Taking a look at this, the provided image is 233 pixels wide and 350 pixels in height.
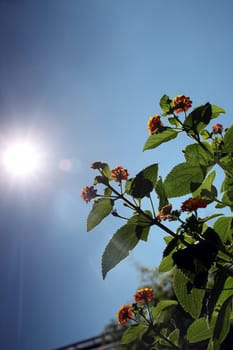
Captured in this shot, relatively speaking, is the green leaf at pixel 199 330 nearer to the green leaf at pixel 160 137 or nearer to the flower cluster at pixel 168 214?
the flower cluster at pixel 168 214

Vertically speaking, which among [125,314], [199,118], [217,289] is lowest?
[217,289]

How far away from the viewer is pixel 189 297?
1.04 metres

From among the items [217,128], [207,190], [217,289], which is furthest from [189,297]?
[217,128]

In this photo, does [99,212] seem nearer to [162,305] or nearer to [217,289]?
[217,289]

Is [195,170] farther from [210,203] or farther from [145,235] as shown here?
[145,235]

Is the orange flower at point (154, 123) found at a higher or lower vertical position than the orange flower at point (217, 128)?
higher

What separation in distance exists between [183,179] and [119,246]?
349mm

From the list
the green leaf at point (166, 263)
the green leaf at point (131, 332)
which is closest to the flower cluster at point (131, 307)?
the green leaf at point (131, 332)

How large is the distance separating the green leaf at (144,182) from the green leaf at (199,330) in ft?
1.78

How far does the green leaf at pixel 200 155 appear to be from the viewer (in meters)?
1.15

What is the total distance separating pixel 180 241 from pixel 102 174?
49cm

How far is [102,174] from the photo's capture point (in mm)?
1405

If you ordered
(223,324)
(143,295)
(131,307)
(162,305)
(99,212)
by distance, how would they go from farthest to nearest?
(143,295), (131,307), (162,305), (99,212), (223,324)

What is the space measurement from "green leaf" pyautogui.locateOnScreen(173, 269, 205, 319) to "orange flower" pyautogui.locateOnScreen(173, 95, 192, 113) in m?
0.73
